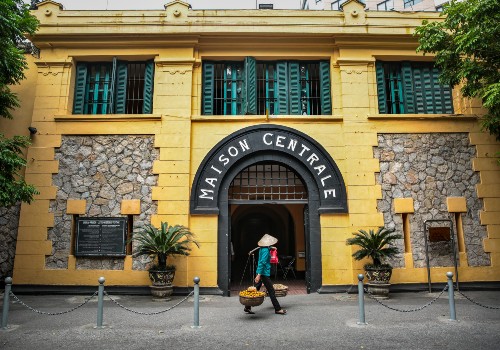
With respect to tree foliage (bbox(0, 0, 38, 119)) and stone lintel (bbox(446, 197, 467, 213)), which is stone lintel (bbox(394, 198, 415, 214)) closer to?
stone lintel (bbox(446, 197, 467, 213))

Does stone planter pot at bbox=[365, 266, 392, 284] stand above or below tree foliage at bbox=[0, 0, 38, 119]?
below

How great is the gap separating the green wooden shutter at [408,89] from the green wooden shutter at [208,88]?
248 inches

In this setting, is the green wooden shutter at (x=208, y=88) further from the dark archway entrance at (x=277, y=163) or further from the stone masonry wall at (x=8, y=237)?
the stone masonry wall at (x=8, y=237)

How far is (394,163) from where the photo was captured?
416 inches

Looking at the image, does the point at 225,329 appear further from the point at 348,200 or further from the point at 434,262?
the point at 434,262

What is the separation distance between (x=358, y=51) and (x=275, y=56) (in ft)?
8.84

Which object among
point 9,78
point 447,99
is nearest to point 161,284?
point 9,78

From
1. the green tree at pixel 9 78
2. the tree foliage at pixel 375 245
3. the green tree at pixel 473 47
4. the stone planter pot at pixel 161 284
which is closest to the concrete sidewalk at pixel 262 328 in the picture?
the stone planter pot at pixel 161 284

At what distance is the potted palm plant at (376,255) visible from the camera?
8.97 meters

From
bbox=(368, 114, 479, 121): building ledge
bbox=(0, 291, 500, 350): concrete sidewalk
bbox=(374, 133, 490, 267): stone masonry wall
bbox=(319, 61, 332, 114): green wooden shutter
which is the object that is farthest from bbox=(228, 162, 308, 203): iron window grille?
bbox=(0, 291, 500, 350): concrete sidewalk

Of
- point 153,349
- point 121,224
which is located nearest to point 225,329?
point 153,349

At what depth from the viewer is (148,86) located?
36.2 ft

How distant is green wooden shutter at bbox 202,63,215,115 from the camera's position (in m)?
11.0

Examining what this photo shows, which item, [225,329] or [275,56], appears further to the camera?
[275,56]
